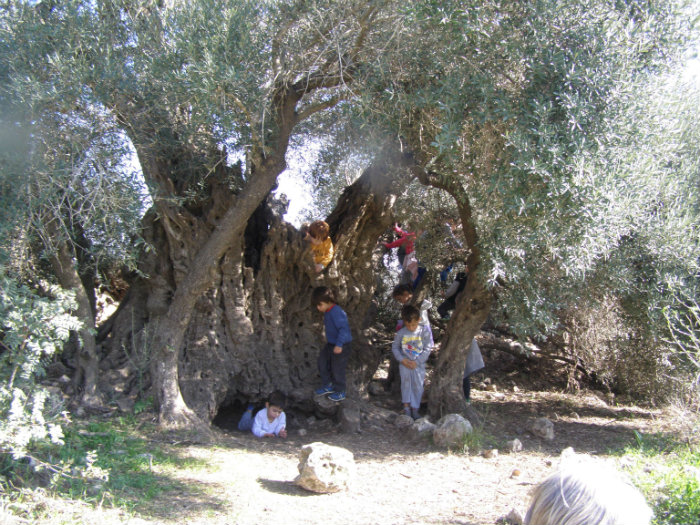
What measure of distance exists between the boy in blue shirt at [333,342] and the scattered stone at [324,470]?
2.35 m

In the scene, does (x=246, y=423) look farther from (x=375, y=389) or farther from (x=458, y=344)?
(x=458, y=344)

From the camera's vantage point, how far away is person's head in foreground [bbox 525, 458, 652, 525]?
171 cm

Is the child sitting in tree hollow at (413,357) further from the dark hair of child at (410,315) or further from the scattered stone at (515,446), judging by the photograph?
the scattered stone at (515,446)

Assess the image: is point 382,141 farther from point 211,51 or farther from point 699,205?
point 699,205

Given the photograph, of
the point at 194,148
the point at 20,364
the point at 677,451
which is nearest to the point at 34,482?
the point at 20,364

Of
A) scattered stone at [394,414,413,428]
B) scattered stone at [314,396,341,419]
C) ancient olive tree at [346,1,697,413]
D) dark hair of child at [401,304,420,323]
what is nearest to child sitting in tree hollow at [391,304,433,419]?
dark hair of child at [401,304,420,323]

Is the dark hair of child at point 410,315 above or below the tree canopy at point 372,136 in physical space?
below

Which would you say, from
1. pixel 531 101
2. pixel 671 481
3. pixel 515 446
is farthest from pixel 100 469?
pixel 531 101

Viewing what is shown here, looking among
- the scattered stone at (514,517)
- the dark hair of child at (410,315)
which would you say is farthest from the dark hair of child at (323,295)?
the scattered stone at (514,517)

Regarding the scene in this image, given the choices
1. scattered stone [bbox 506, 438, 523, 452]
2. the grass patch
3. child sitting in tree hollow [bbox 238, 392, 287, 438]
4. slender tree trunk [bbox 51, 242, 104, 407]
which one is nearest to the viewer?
the grass patch

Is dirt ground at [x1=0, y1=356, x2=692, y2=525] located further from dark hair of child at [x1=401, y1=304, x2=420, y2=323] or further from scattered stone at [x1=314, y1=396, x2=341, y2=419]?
dark hair of child at [x1=401, y1=304, x2=420, y2=323]

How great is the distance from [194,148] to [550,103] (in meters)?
4.06

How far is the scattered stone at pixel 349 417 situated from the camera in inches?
279

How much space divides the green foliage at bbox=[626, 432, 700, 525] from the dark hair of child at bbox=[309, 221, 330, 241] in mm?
4357
